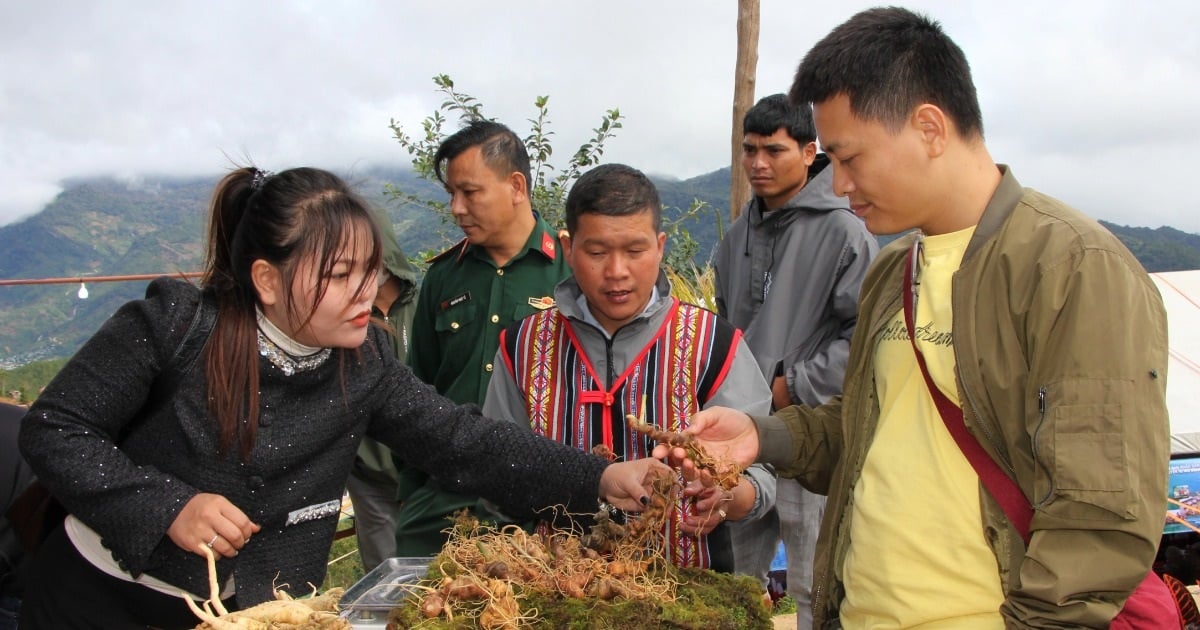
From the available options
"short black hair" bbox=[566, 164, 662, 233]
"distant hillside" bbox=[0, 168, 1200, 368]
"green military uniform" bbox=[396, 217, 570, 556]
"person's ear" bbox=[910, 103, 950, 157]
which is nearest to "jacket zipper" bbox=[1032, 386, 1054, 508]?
"person's ear" bbox=[910, 103, 950, 157]

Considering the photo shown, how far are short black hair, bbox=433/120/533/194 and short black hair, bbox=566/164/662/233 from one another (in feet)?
5.17

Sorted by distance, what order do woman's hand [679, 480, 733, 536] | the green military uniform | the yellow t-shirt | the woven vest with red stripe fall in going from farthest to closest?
the green military uniform
the woven vest with red stripe
woman's hand [679, 480, 733, 536]
the yellow t-shirt

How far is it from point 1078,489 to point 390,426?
1.89m

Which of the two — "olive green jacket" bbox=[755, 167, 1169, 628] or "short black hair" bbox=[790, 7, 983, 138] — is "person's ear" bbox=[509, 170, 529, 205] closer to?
"short black hair" bbox=[790, 7, 983, 138]

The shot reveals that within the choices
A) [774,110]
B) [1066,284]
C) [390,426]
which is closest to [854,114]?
[1066,284]

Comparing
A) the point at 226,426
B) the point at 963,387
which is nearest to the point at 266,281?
the point at 226,426

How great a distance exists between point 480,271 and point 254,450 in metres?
2.00

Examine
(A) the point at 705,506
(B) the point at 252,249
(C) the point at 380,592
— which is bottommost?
(C) the point at 380,592

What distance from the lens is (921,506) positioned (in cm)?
195

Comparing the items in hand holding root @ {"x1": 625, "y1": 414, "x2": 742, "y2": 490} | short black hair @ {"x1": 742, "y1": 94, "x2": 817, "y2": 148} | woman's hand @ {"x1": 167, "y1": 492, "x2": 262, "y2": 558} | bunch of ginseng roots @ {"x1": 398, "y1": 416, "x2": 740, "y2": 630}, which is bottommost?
bunch of ginseng roots @ {"x1": 398, "y1": 416, "x2": 740, "y2": 630}

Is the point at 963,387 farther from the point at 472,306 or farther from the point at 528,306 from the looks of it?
the point at 472,306

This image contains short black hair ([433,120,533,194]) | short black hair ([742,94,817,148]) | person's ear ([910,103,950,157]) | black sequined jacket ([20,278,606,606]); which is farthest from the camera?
short black hair ([433,120,533,194])

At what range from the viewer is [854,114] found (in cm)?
204

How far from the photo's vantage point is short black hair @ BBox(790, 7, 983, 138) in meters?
1.99
